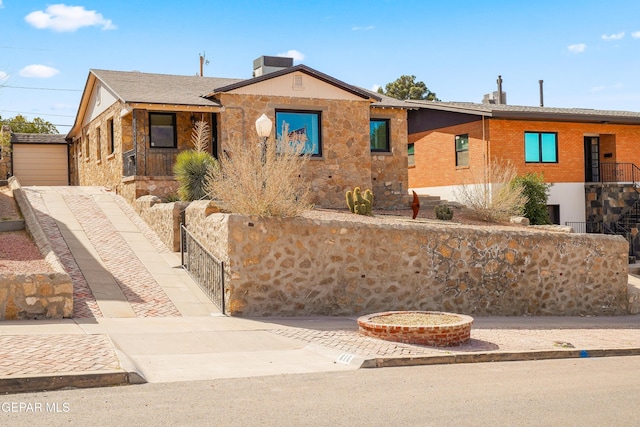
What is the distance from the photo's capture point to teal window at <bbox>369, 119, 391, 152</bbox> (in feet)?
Result: 83.7

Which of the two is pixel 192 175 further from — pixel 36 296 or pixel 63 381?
pixel 63 381

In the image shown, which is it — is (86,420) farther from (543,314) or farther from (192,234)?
(543,314)

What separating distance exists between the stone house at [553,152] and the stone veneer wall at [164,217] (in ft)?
40.7

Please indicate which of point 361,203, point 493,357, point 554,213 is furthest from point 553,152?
point 493,357

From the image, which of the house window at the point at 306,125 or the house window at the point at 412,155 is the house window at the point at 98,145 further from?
the house window at the point at 412,155

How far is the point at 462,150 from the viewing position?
93.0 ft

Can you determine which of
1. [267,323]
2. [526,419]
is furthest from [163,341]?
[526,419]

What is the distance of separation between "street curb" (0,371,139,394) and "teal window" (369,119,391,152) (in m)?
18.6

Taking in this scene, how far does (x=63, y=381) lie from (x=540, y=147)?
23.9 metres

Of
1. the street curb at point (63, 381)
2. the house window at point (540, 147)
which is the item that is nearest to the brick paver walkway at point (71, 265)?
the street curb at point (63, 381)

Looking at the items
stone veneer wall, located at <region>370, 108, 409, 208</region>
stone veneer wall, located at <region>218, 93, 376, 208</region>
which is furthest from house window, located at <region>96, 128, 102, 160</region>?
stone veneer wall, located at <region>370, 108, 409, 208</region>

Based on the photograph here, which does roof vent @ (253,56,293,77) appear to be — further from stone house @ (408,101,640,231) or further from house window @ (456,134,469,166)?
house window @ (456,134,469,166)

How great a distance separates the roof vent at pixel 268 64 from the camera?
25733 mm

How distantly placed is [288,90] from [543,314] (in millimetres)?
11334
